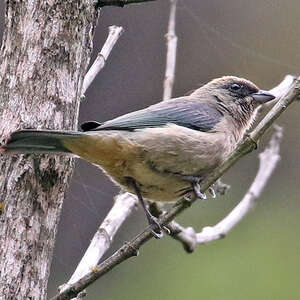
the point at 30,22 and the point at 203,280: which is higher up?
the point at 30,22

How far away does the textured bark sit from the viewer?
317 centimetres

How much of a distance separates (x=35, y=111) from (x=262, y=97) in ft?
5.72

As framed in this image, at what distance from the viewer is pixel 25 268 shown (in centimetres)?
316

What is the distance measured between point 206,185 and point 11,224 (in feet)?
2.71

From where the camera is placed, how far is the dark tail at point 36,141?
10.4ft

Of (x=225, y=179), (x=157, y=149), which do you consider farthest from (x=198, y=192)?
(x=225, y=179)

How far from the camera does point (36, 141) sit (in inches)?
128

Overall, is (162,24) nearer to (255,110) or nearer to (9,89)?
(255,110)

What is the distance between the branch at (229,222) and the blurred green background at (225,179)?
2410 millimetres

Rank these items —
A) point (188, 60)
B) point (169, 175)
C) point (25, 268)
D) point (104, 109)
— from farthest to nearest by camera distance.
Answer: point (188, 60)
point (104, 109)
point (169, 175)
point (25, 268)

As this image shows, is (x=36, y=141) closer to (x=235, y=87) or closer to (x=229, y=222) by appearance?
(x=229, y=222)

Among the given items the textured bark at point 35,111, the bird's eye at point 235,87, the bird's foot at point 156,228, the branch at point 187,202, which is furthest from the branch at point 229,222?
the textured bark at point 35,111

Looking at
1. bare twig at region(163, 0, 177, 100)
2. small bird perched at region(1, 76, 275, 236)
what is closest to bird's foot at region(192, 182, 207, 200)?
small bird perched at region(1, 76, 275, 236)

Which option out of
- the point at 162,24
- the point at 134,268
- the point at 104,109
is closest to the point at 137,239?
the point at 104,109
